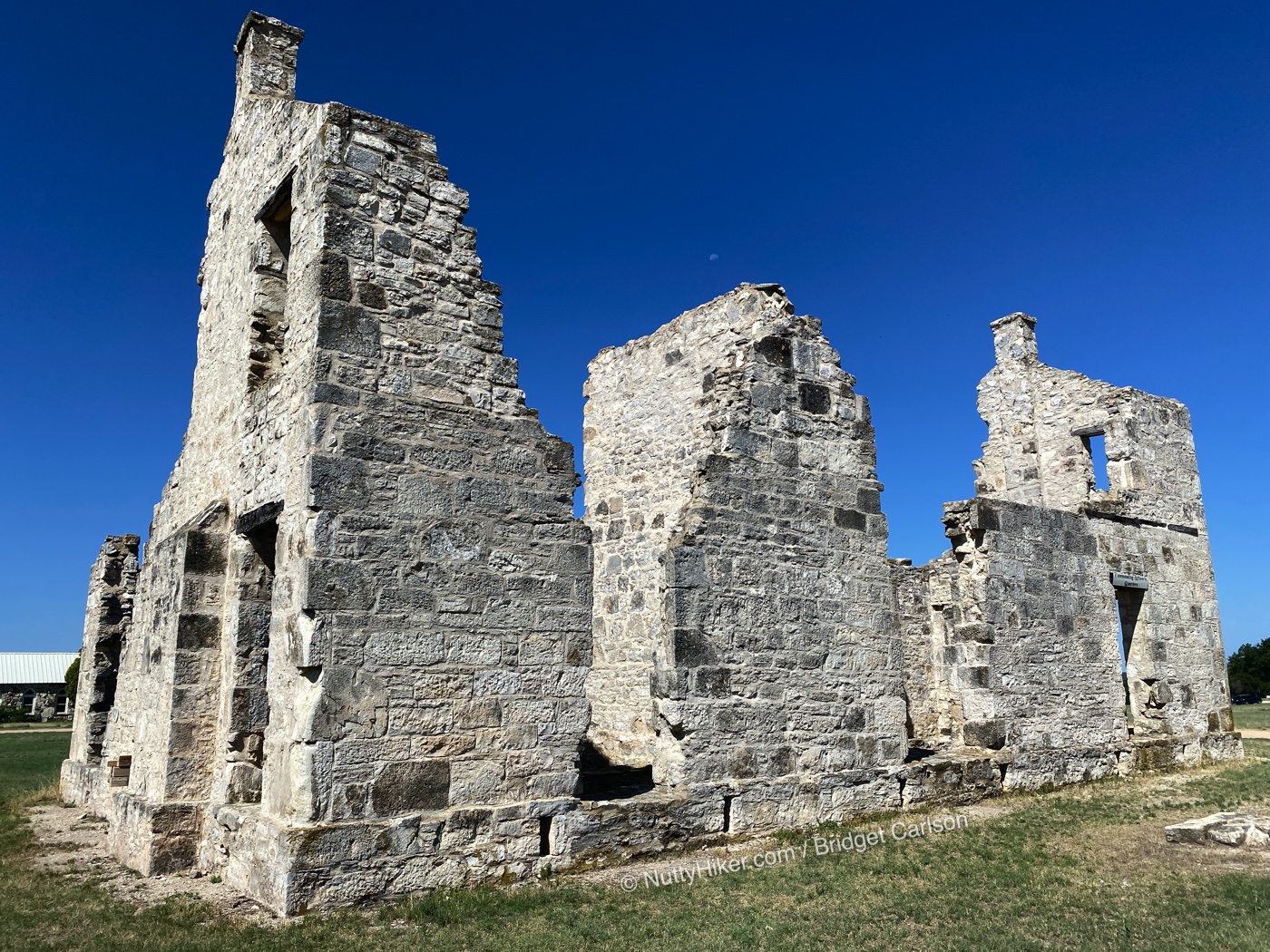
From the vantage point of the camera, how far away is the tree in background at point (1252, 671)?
49.4 m

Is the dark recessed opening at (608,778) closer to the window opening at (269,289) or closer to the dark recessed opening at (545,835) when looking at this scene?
the dark recessed opening at (545,835)

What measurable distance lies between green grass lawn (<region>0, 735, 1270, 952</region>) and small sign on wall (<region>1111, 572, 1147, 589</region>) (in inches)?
237

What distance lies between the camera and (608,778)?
927cm

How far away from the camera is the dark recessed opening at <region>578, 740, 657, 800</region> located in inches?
322

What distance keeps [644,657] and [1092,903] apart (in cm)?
555

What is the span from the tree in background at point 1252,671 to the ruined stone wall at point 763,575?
4961 cm

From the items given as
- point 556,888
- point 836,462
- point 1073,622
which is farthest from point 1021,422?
point 556,888

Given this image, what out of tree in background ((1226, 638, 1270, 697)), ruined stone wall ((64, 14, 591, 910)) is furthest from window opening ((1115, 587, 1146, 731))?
tree in background ((1226, 638, 1270, 697))

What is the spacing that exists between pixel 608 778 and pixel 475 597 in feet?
11.0

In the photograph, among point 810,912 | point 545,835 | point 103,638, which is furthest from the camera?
point 103,638

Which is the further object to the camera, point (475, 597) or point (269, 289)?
point (269, 289)

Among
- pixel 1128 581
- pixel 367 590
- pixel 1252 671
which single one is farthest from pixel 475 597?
pixel 1252 671

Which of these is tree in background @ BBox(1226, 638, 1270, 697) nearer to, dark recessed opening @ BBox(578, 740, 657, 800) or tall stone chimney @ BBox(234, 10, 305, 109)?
dark recessed opening @ BBox(578, 740, 657, 800)

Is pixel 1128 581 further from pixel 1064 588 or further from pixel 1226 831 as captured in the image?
pixel 1226 831
